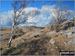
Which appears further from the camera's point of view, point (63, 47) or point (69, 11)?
point (69, 11)

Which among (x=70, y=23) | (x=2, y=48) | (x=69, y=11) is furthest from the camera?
(x=70, y=23)

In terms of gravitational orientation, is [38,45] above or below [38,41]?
below

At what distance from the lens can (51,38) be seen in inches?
249

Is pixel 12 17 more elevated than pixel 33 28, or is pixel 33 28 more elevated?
pixel 12 17

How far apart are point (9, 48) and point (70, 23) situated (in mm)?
4692

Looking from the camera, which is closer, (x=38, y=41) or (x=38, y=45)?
(x=38, y=45)

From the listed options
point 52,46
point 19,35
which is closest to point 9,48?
point 19,35

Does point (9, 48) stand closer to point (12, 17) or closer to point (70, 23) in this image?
point (12, 17)

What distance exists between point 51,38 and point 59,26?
126cm

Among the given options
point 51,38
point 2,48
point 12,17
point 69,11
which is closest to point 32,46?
point 51,38

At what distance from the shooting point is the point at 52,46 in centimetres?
604

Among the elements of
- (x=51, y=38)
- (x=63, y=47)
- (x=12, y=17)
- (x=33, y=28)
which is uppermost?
(x=12, y=17)

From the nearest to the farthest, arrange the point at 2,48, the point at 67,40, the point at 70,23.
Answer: the point at 2,48, the point at 67,40, the point at 70,23

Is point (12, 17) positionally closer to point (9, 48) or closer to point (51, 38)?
point (9, 48)
